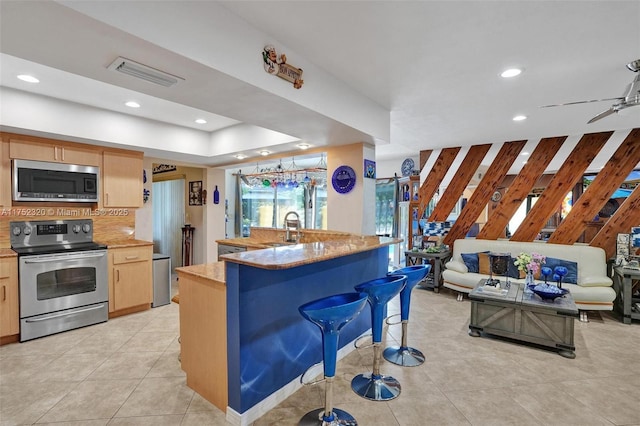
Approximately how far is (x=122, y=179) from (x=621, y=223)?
715 cm

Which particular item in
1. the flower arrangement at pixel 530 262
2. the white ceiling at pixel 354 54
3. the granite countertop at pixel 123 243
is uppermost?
the white ceiling at pixel 354 54

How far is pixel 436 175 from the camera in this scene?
236 inches

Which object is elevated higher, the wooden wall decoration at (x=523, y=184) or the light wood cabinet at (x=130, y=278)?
the wooden wall decoration at (x=523, y=184)

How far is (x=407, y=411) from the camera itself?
2.20 metres

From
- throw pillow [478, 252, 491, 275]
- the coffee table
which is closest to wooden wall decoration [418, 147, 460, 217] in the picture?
throw pillow [478, 252, 491, 275]

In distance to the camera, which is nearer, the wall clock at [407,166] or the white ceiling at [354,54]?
the white ceiling at [354,54]

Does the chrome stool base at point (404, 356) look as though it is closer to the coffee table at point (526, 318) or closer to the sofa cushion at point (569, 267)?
the coffee table at point (526, 318)

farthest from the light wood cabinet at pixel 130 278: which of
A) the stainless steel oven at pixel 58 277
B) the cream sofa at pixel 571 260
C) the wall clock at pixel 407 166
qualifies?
the wall clock at pixel 407 166

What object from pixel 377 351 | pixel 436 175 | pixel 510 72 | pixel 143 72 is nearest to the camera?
pixel 143 72

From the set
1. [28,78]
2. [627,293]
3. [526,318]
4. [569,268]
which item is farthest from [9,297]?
[627,293]

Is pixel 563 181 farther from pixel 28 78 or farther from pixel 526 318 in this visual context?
pixel 28 78

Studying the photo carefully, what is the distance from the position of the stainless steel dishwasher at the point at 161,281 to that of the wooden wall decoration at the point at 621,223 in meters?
6.37

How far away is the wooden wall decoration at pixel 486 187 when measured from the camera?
5.34m

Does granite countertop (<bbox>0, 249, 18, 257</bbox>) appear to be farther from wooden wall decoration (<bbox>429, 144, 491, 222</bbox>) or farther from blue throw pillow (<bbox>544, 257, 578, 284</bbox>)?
blue throw pillow (<bbox>544, 257, 578, 284</bbox>)
